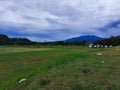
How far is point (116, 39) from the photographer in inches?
2515

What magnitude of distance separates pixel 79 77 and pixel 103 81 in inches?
34.6

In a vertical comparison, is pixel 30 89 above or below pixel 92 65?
below

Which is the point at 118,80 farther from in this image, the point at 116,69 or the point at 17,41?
the point at 17,41

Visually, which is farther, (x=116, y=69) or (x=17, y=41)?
(x=17, y=41)

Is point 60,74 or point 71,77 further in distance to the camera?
point 60,74

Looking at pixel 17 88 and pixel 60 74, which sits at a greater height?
pixel 60 74

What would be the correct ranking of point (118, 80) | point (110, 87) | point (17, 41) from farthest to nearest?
point (17, 41)
point (118, 80)
point (110, 87)

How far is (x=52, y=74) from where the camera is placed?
334 inches

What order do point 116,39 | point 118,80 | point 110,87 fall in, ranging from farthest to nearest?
1. point 116,39
2. point 118,80
3. point 110,87

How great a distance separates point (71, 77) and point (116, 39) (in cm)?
5819

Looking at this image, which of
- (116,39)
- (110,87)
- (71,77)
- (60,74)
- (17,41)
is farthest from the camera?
(17,41)

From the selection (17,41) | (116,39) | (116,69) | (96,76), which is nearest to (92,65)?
(116,69)

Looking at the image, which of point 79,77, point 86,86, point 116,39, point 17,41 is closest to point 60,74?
point 79,77

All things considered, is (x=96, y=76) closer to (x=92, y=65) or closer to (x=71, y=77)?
(x=71, y=77)
